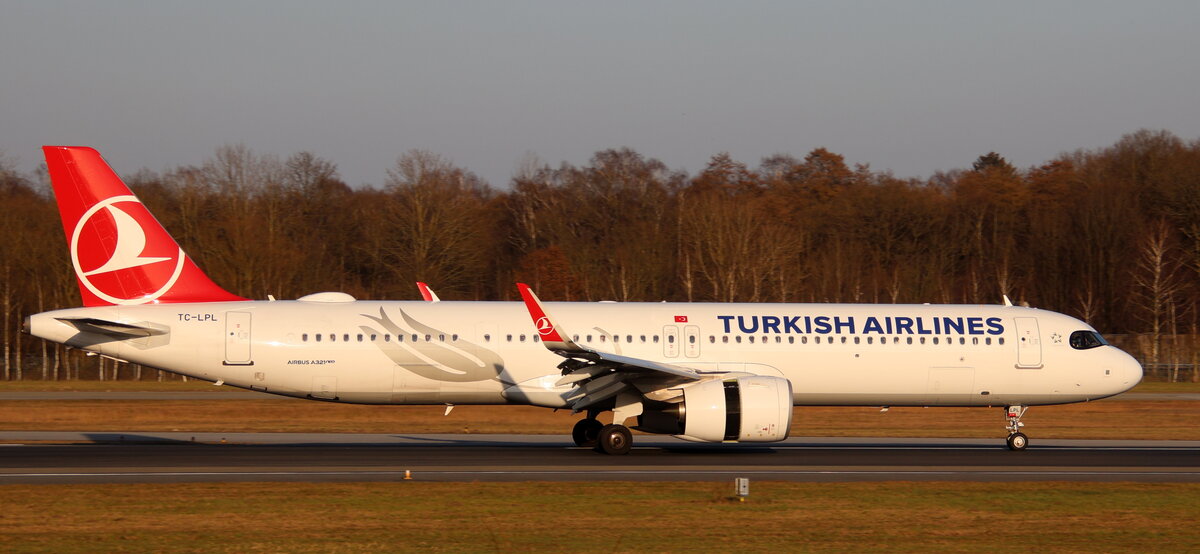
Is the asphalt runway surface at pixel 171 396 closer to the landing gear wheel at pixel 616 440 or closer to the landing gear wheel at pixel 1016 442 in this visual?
the landing gear wheel at pixel 1016 442

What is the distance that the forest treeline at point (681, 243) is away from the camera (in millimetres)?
47562

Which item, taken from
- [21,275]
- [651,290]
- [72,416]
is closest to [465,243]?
[651,290]

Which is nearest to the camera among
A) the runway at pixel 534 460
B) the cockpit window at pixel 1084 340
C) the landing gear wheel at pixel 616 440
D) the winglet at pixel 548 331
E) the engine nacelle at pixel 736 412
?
the runway at pixel 534 460

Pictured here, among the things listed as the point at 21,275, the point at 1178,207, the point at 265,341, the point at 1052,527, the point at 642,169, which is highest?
the point at 642,169

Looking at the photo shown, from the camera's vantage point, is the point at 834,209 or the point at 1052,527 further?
the point at 834,209

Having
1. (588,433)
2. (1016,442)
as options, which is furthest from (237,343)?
(1016,442)

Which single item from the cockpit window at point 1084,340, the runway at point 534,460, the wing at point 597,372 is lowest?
the runway at point 534,460

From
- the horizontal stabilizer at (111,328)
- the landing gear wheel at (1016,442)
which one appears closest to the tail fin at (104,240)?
the horizontal stabilizer at (111,328)

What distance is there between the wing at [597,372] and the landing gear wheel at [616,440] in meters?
0.64

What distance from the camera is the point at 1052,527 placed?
42.6 feet

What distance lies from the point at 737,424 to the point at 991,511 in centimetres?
544

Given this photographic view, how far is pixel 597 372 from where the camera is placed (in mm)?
19719

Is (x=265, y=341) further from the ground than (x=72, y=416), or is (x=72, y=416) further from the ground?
(x=265, y=341)

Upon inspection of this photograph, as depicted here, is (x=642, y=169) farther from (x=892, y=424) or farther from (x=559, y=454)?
(x=559, y=454)
